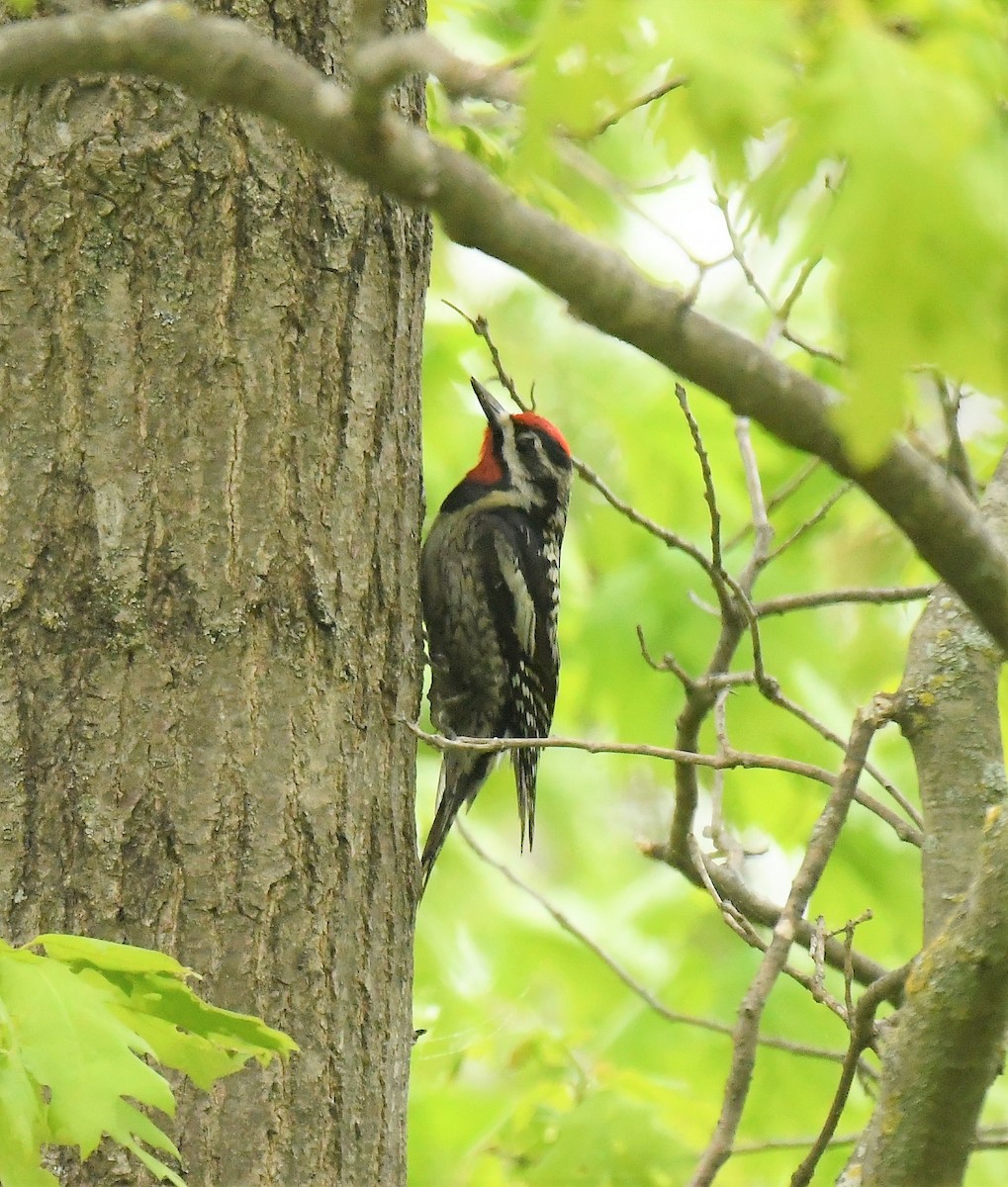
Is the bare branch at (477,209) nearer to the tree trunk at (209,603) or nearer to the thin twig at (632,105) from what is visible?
the thin twig at (632,105)

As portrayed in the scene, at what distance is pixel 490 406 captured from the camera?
15.0 feet

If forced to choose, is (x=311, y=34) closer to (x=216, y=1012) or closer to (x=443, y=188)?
(x=443, y=188)

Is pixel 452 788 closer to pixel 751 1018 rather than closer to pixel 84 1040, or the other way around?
pixel 751 1018

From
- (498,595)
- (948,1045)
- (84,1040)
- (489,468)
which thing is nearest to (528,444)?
(489,468)

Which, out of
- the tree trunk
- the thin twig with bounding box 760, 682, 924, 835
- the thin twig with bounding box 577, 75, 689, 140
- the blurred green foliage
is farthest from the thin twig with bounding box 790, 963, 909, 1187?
the thin twig with bounding box 577, 75, 689, 140

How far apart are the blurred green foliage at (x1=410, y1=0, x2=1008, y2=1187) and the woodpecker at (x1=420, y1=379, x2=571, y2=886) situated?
1.82 feet

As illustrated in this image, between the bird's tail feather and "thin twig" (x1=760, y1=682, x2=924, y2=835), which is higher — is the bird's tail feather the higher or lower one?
the higher one

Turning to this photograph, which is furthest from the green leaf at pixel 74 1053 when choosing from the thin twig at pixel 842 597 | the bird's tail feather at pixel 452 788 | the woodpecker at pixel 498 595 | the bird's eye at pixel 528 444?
the bird's eye at pixel 528 444

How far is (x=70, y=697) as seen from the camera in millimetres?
2229

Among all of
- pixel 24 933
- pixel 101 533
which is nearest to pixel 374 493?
pixel 101 533

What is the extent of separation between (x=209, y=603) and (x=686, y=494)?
3846 millimetres

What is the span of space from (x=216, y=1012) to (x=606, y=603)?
401 cm

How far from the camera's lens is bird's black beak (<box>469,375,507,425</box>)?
177 inches

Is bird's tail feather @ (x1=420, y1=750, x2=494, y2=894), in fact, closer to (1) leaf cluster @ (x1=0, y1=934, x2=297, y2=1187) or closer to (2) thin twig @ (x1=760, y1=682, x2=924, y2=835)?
(2) thin twig @ (x1=760, y1=682, x2=924, y2=835)
